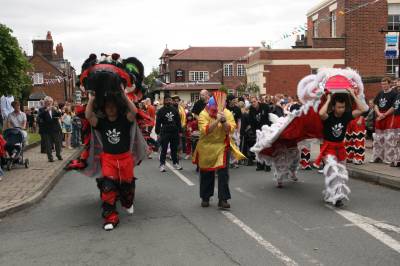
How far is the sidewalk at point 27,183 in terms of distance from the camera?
773 cm

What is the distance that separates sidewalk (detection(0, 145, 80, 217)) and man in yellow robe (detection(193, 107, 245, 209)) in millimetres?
2954

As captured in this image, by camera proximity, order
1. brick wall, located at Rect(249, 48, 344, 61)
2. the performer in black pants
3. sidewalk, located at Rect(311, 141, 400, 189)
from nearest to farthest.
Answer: sidewalk, located at Rect(311, 141, 400, 189) → the performer in black pants → brick wall, located at Rect(249, 48, 344, 61)

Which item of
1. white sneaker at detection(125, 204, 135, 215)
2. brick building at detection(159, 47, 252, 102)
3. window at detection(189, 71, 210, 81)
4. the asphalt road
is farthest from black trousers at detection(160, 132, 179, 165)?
window at detection(189, 71, 210, 81)

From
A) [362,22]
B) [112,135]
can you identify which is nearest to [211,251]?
[112,135]

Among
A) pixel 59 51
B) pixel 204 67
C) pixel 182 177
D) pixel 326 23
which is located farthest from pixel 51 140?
pixel 204 67

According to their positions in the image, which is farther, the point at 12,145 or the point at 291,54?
the point at 291,54

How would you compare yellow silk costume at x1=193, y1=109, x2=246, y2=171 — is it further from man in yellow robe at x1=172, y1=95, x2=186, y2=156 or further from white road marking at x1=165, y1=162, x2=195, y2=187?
man in yellow robe at x1=172, y1=95, x2=186, y2=156

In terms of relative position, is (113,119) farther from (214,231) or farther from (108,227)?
(214,231)

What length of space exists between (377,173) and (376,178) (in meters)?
0.30

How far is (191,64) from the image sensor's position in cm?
7094

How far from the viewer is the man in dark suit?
13.5 meters

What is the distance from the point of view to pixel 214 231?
606 centimetres

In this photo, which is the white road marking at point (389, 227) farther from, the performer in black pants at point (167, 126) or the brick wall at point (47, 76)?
the brick wall at point (47, 76)

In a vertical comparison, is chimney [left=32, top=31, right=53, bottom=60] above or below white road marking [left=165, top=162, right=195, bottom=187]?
above
